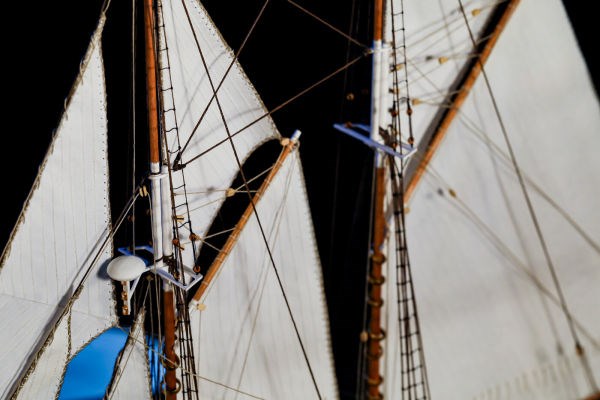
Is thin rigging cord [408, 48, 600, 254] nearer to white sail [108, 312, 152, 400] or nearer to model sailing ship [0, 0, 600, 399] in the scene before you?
model sailing ship [0, 0, 600, 399]

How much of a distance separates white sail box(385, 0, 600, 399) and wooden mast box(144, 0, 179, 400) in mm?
1135

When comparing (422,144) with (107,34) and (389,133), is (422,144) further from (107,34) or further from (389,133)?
(107,34)

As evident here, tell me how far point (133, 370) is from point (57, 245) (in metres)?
0.76

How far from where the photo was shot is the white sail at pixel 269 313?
329 centimetres

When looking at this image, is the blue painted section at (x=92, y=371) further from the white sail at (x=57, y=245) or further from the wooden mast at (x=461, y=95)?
the wooden mast at (x=461, y=95)

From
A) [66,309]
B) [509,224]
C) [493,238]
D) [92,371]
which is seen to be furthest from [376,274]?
[92,371]

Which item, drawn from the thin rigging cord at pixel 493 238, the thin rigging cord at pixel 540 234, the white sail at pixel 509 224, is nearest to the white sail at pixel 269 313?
the white sail at pixel 509 224

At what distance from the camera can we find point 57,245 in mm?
2574

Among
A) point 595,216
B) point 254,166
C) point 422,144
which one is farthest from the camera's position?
point 254,166

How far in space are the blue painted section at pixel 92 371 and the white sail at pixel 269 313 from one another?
1.01 meters

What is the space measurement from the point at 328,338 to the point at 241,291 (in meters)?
0.58

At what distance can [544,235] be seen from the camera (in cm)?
365

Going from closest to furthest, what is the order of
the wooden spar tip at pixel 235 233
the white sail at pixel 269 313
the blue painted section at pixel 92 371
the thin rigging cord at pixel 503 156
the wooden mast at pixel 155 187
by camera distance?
the wooden mast at pixel 155 187
the wooden spar tip at pixel 235 233
the white sail at pixel 269 313
the thin rigging cord at pixel 503 156
the blue painted section at pixel 92 371

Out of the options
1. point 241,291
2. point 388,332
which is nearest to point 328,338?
point 388,332
